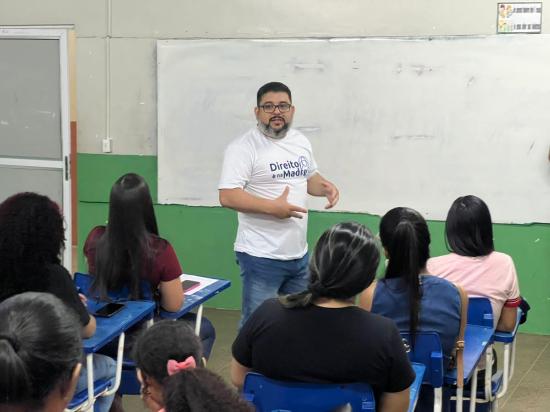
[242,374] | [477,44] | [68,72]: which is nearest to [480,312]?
[242,374]

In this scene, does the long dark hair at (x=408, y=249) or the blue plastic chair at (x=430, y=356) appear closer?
the blue plastic chair at (x=430, y=356)

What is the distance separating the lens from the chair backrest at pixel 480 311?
2.95 meters

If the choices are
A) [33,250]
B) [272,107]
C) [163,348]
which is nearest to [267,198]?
[272,107]

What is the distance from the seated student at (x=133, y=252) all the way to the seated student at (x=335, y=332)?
0.97m

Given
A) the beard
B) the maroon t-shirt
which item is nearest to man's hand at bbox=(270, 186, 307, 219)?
the beard

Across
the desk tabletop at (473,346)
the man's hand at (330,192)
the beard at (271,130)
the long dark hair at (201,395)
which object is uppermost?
the beard at (271,130)

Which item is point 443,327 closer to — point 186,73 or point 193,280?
point 193,280

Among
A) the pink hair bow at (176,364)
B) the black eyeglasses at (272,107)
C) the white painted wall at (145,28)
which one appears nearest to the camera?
the pink hair bow at (176,364)

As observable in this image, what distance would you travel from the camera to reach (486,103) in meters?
4.80

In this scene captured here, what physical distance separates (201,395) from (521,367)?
3.35 metres

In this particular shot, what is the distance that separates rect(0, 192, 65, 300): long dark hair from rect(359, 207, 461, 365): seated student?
1.00 metres

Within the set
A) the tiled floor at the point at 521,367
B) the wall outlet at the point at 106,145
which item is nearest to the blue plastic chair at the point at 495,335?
the tiled floor at the point at 521,367

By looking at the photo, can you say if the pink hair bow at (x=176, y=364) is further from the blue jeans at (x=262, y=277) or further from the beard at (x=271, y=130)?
the beard at (x=271, y=130)

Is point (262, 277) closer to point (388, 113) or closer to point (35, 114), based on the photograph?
point (388, 113)
